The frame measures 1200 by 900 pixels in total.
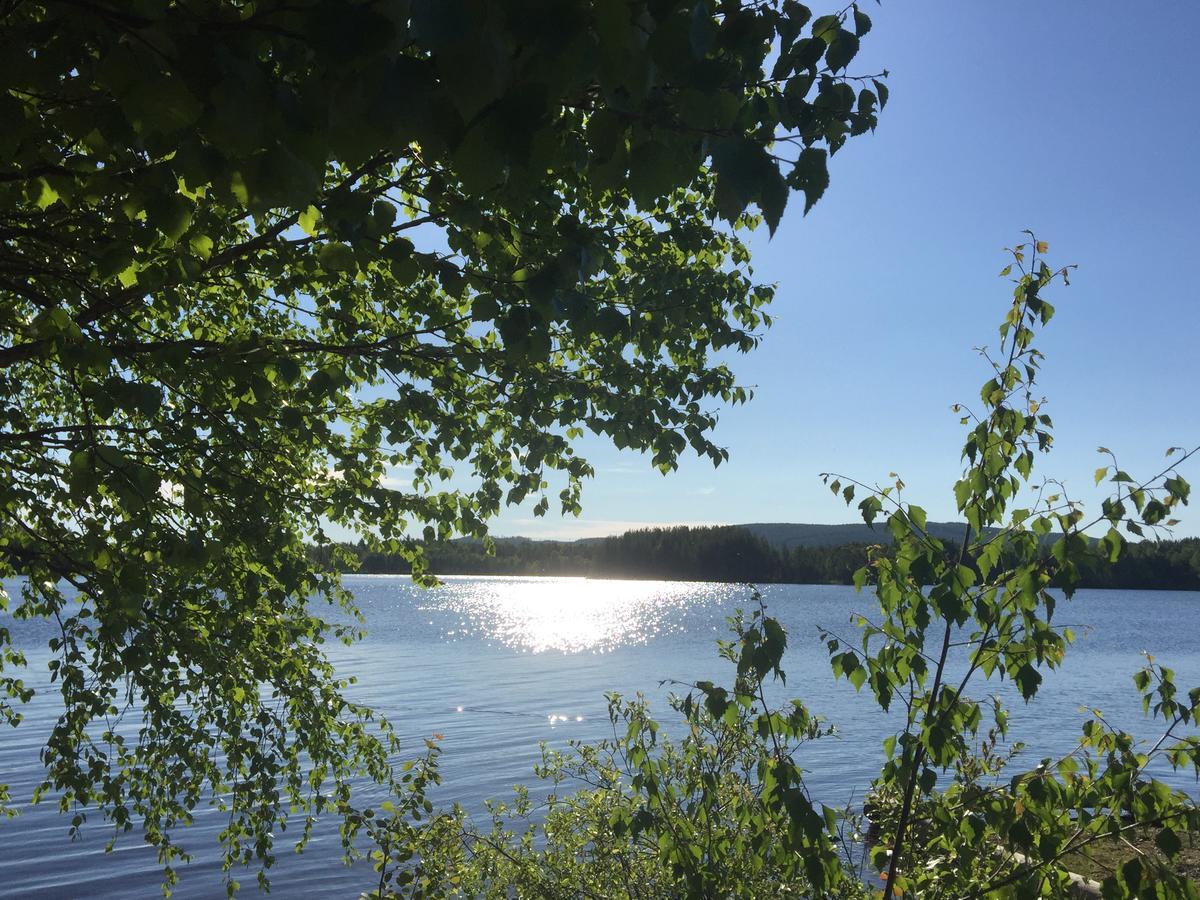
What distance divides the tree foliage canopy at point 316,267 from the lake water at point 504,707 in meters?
2.65

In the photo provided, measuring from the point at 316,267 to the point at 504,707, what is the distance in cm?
2953

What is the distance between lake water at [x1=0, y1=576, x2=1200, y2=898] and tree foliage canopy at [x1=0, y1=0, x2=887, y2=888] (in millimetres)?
2648

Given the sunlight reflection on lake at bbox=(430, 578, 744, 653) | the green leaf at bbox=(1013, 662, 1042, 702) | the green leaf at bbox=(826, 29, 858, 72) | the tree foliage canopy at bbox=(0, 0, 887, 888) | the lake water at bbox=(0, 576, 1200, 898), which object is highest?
the green leaf at bbox=(826, 29, 858, 72)

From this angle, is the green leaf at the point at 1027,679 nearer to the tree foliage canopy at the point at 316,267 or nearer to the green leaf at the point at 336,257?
the tree foliage canopy at the point at 316,267

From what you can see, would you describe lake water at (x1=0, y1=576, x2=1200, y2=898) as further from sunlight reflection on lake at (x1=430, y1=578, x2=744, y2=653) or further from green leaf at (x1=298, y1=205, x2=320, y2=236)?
green leaf at (x1=298, y1=205, x2=320, y2=236)

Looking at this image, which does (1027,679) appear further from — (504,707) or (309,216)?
(504,707)

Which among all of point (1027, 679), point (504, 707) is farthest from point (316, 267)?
point (504, 707)

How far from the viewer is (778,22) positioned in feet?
13.2

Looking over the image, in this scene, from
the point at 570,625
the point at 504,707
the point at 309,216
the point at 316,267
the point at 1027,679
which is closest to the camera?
the point at 1027,679

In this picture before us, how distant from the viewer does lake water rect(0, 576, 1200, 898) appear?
600 inches

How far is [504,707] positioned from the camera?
33.4m

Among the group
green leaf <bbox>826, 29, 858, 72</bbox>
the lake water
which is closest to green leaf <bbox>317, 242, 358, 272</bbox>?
green leaf <bbox>826, 29, 858, 72</bbox>

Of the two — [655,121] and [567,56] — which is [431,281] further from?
[567,56]

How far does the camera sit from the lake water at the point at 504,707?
15.2 m
